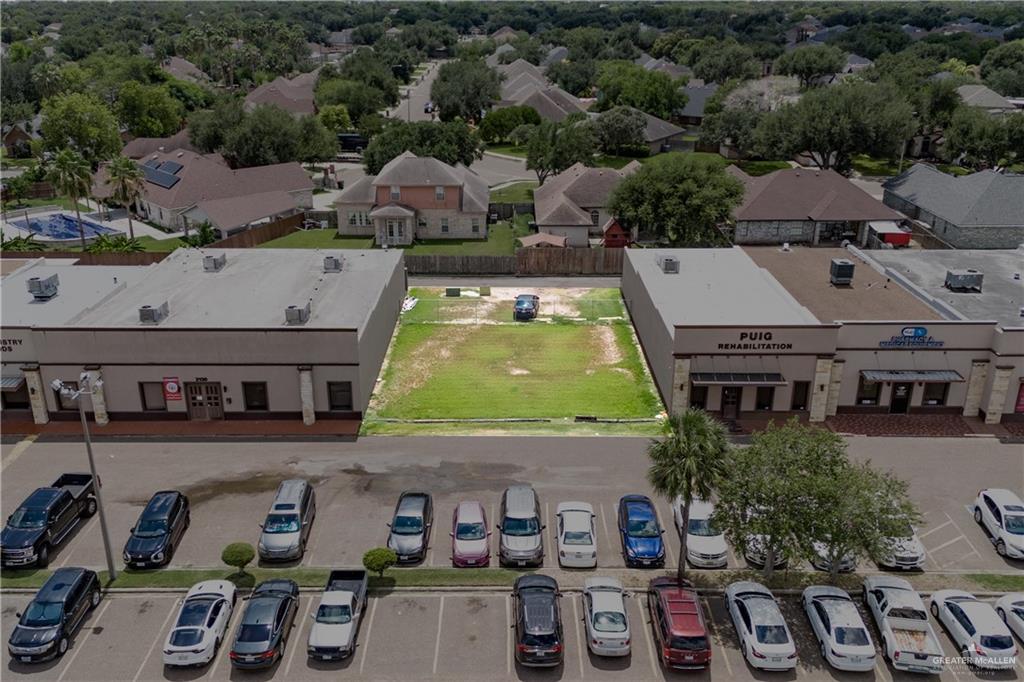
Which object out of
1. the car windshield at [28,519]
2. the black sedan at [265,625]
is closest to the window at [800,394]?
the black sedan at [265,625]

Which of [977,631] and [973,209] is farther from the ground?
[973,209]

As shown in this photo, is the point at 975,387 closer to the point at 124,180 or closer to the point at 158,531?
the point at 158,531

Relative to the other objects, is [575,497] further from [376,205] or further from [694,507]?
[376,205]

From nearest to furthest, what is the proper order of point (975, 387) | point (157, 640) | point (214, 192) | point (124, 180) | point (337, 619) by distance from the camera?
point (337, 619) < point (157, 640) < point (975, 387) < point (124, 180) < point (214, 192)

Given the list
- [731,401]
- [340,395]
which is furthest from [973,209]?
[340,395]

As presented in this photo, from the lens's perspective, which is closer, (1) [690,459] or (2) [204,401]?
(1) [690,459]

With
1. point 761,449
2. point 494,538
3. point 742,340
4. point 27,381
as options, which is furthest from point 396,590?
point 27,381

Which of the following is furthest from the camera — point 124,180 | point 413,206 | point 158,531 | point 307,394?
point 413,206
